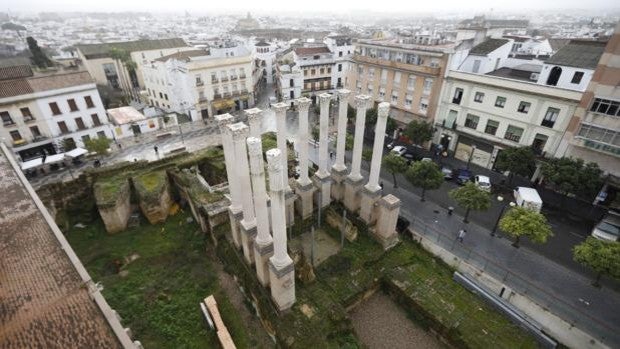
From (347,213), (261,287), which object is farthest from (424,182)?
(261,287)

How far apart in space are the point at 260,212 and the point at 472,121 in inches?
1182

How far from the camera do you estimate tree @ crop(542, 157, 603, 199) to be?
26.0 metres

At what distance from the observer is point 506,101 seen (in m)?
32.7

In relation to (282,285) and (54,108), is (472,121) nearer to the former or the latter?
(282,285)

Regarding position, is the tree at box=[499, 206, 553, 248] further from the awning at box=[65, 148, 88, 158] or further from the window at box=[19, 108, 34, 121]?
the window at box=[19, 108, 34, 121]

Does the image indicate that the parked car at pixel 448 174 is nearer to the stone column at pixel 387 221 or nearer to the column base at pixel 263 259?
the stone column at pixel 387 221


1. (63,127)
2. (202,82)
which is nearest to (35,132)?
(63,127)

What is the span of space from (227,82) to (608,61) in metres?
47.9

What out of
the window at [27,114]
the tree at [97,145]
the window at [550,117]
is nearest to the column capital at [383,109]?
the window at [550,117]

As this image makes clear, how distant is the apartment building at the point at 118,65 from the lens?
6762cm

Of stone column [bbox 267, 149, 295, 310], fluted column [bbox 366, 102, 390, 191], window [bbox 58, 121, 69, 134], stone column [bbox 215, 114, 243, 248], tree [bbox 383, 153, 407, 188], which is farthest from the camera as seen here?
window [bbox 58, 121, 69, 134]

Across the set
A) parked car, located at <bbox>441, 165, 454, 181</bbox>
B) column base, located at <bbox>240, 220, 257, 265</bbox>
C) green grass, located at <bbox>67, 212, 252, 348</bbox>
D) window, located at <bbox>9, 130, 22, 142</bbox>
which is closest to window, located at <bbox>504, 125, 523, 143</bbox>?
parked car, located at <bbox>441, 165, 454, 181</bbox>

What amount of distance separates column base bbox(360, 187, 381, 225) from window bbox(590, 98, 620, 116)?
2101cm

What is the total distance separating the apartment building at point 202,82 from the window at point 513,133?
4060 centimetres
